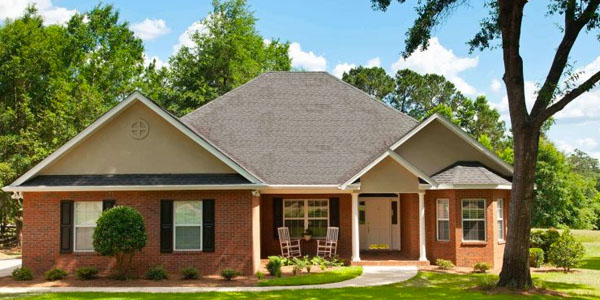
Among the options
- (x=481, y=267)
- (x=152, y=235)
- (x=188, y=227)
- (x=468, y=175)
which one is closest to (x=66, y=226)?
(x=152, y=235)

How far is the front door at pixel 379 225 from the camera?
23.8 meters

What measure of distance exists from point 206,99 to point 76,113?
30.9ft

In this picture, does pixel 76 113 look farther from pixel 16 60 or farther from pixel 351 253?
pixel 351 253

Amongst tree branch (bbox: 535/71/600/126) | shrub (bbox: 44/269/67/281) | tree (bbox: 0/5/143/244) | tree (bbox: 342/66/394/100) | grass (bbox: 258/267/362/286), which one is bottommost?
grass (bbox: 258/267/362/286)

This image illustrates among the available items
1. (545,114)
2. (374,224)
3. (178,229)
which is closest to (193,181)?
(178,229)

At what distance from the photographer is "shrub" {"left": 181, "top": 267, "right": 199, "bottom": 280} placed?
1741cm

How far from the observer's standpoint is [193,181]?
59.4 ft

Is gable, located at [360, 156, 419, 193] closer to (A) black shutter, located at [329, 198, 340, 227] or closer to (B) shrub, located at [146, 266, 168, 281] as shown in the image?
(A) black shutter, located at [329, 198, 340, 227]

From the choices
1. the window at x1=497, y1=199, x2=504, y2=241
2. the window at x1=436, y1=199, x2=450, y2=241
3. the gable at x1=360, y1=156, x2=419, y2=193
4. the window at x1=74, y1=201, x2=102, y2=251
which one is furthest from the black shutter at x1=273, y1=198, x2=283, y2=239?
the window at x1=497, y1=199, x2=504, y2=241

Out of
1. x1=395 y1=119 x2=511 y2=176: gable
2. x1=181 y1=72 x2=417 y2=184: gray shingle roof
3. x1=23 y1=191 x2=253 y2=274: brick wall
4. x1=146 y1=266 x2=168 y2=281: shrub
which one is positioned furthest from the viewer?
x1=181 y1=72 x2=417 y2=184: gray shingle roof

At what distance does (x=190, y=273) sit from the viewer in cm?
1741

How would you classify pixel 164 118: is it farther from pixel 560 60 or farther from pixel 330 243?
pixel 560 60

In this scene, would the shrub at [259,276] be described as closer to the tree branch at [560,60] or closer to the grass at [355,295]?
the grass at [355,295]

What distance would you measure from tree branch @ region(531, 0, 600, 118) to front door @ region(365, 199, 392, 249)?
8861mm
